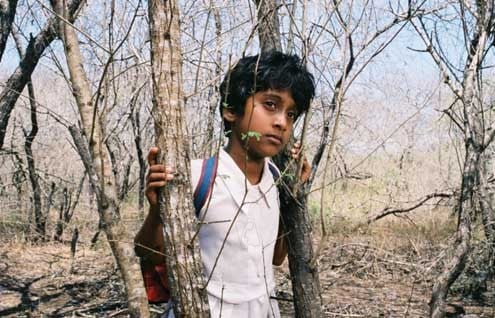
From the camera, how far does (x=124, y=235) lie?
2.56 meters

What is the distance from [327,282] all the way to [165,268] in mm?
4819

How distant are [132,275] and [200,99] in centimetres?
235

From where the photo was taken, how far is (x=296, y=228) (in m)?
1.82

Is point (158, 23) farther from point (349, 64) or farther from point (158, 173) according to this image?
point (349, 64)

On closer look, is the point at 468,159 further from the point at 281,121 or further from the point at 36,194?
the point at 36,194

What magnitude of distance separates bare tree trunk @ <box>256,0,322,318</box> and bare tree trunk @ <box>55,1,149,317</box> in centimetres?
64

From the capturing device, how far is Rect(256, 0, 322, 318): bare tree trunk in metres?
1.80

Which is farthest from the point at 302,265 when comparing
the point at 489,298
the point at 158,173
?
the point at 489,298

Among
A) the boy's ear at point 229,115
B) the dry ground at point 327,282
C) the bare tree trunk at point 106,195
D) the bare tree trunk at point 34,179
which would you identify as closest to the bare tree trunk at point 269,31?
the boy's ear at point 229,115

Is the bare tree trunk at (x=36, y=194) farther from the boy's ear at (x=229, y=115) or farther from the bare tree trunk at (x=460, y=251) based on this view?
the boy's ear at (x=229, y=115)

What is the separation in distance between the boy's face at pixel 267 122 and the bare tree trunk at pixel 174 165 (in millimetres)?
252

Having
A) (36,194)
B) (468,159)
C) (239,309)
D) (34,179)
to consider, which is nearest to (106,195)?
(239,309)

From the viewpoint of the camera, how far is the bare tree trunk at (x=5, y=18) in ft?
13.6

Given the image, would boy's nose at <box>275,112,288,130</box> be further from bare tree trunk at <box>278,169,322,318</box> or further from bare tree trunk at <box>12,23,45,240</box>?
bare tree trunk at <box>12,23,45,240</box>
